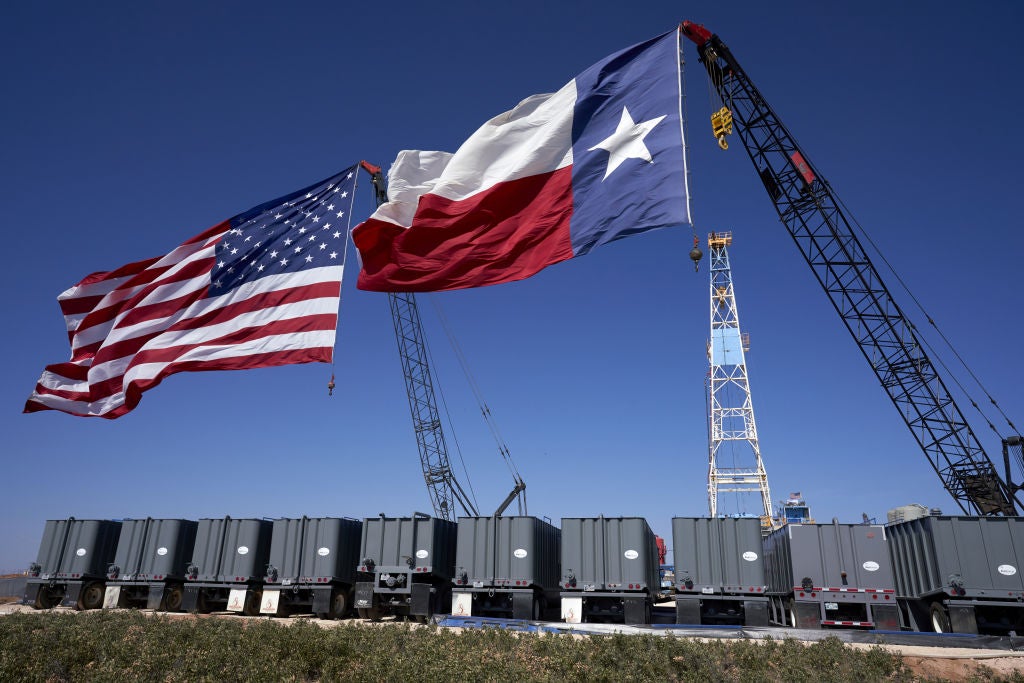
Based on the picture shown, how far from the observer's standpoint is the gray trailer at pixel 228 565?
92.1 feet

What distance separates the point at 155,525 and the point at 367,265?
24710mm

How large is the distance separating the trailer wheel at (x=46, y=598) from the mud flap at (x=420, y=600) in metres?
18.4

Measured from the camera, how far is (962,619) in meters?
19.8

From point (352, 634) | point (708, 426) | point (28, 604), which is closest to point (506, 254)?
point (352, 634)

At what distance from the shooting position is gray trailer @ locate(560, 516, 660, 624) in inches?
917

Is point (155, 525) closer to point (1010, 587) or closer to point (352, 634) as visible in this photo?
point (352, 634)

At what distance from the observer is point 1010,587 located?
65.3ft

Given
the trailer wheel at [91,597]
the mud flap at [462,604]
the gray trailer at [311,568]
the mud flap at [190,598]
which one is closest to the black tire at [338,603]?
the gray trailer at [311,568]

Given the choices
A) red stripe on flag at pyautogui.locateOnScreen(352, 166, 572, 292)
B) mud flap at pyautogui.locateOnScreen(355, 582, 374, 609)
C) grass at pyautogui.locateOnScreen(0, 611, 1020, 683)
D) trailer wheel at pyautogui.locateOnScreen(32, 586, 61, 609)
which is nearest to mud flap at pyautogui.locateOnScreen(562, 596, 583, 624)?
mud flap at pyautogui.locateOnScreen(355, 582, 374, 609)

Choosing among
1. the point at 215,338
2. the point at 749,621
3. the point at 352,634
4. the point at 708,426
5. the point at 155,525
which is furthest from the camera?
the point at 708,426

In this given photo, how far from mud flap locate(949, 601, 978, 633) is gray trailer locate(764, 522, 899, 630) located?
1.46m

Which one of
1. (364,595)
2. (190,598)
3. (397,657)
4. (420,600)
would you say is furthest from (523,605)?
(190,598)

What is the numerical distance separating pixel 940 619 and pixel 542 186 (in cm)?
1886

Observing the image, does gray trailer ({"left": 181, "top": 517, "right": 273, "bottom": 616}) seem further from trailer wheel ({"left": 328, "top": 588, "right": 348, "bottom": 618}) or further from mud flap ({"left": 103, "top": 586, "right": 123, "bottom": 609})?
trailer wheel ({"left": 328, "top": 588, "right": 348, "bottom": 618})
